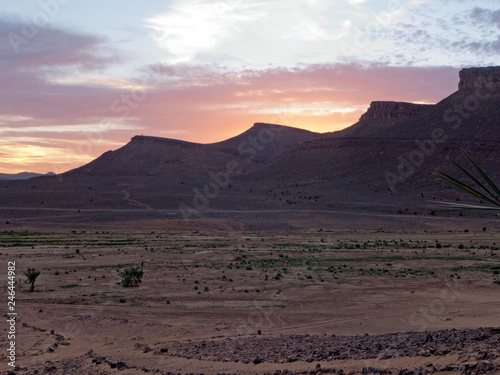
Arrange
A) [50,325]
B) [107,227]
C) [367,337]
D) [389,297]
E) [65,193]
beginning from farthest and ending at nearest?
[65,193] → [107,227] → [389,297] → [50,325] → [367,337]

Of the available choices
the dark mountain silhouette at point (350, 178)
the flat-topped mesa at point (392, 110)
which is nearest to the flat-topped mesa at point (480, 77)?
the dark mountain silhouette at point (350, 178)

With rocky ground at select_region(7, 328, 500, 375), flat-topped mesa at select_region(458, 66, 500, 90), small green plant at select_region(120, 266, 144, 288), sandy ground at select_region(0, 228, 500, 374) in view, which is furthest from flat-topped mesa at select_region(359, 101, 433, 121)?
rocky ground at select_region(7, 328, 500, 375)

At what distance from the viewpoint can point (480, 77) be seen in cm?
11850

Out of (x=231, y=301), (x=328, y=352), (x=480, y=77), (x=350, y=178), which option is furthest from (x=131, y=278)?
(x=480, y=77)

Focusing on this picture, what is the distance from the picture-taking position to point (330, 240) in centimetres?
4662

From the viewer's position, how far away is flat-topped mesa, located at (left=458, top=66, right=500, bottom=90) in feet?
383

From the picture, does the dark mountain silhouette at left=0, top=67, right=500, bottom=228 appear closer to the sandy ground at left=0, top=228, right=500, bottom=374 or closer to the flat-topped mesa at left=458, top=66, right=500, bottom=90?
the flat-topped mesa at left=458, top=66, right=500, bottom=90

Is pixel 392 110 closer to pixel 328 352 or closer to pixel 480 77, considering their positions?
pixel 480 77

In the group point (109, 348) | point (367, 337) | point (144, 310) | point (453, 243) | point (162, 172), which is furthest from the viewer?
point (162, 172)

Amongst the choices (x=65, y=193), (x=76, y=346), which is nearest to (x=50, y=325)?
(x=76, y=346)

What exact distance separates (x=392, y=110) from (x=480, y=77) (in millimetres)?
27684

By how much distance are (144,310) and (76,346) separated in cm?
451

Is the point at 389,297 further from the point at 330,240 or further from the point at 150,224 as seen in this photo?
the point at 150,224

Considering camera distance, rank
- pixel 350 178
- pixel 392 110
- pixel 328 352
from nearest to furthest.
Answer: pixel 328 352 → pixel 350 178 → pixel 392 110
